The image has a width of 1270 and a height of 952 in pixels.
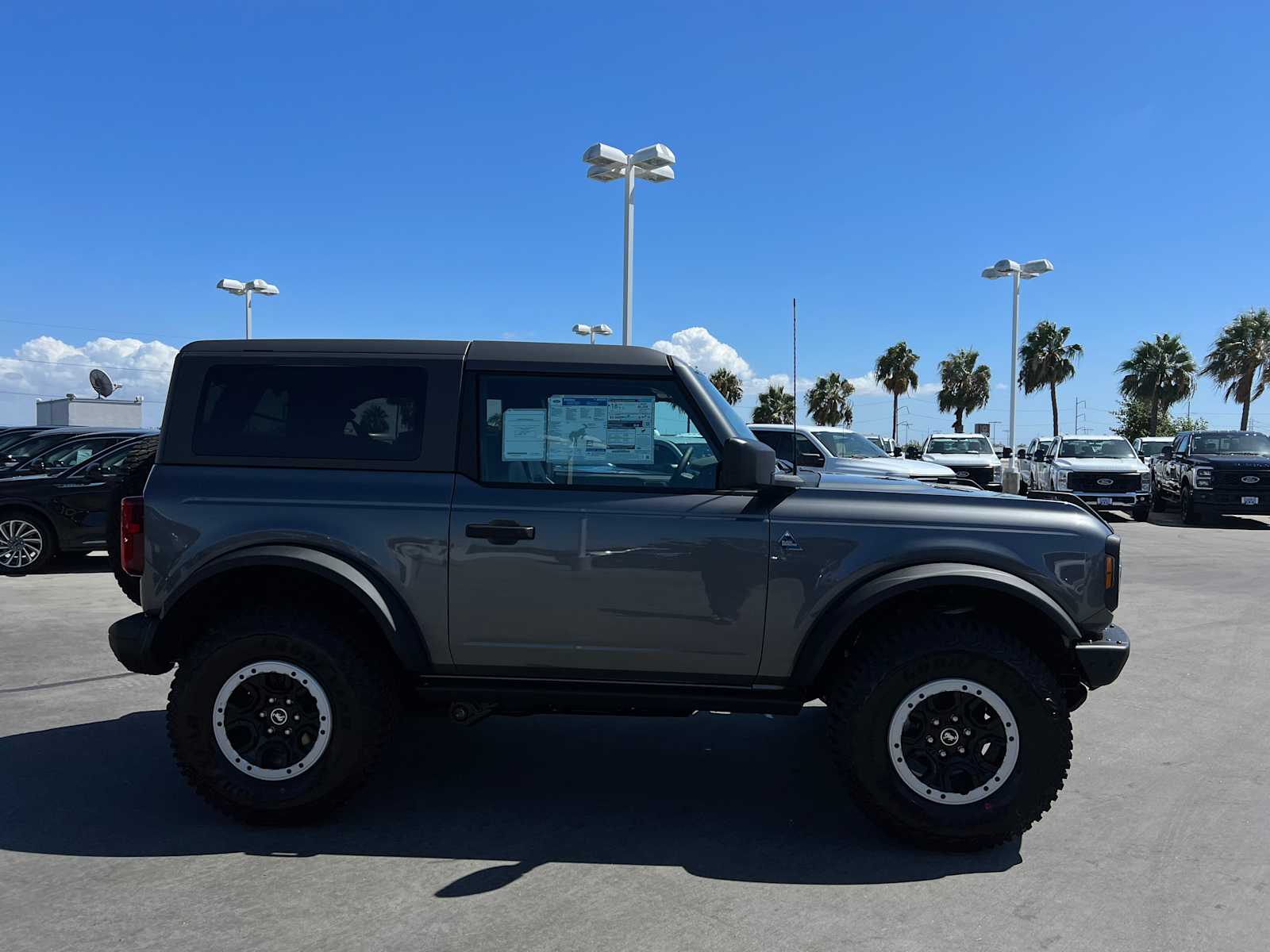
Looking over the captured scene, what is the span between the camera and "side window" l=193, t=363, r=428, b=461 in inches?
153

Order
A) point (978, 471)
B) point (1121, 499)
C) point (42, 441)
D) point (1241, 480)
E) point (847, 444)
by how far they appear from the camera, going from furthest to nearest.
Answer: point (978, 471) → point (1121, 499) → point (1241, 480) → point (847, 444) → point (42, 441)

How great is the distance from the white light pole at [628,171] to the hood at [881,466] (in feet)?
13.0

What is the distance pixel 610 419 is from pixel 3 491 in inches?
379

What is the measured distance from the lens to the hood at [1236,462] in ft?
57.4

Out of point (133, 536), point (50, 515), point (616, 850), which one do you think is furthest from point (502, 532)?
point (50, 515)

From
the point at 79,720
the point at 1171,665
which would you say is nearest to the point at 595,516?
the point at 79,720

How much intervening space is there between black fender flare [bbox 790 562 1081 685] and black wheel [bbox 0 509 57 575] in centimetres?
1026

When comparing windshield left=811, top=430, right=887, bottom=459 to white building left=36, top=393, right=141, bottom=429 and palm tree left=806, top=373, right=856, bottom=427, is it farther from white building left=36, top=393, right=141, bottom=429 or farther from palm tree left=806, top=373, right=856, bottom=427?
palm tree left=806, top=373, right=856, bottom=427

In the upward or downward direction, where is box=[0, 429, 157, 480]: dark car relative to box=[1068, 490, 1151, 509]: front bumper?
upward

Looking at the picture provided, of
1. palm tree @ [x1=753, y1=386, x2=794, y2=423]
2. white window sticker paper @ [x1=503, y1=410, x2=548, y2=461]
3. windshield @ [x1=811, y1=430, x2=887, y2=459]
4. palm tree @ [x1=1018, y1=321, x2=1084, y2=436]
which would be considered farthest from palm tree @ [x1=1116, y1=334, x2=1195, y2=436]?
white window sticker paper @ [x1=503, y1=410, x2=548, y2=461]

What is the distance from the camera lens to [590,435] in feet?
12.5

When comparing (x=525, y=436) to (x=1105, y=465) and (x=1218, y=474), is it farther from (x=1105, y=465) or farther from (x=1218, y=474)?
(x=1105, y=465)

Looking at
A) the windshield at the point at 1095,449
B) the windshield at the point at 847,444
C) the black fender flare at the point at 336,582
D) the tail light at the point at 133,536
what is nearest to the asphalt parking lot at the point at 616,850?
the black fender flare at the point at 336,582

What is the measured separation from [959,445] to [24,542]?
1966cm
